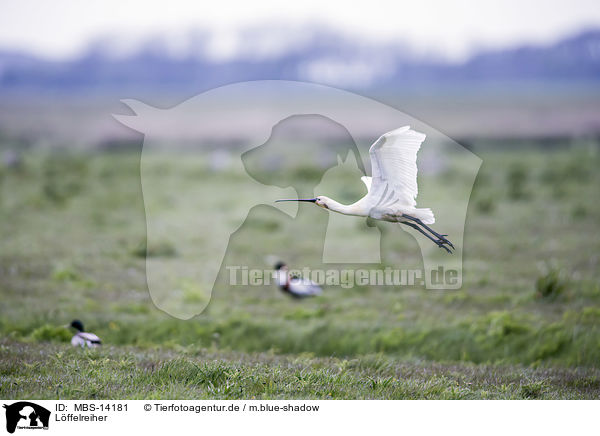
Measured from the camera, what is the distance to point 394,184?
6836mm

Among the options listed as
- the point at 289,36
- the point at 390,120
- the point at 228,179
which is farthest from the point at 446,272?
the point at 289,36

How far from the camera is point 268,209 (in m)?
16.1

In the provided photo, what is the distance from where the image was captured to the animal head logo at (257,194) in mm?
10367

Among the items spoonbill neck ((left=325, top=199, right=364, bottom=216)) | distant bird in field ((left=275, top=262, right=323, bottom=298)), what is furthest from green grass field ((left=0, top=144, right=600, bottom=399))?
spoonbill neck ((left=325, top=199, right=364, bottom=216))

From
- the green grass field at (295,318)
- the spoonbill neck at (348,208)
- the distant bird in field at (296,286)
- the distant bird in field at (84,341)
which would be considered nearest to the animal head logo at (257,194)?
the green grass field at (295,318)

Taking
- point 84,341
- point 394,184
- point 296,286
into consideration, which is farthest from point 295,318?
point 394,184

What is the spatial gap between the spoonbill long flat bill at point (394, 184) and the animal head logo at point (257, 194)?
1857 millimetres

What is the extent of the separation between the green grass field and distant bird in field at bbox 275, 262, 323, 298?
0.17 metres

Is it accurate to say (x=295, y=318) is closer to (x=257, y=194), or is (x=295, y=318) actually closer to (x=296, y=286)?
(x=296, y=286)
